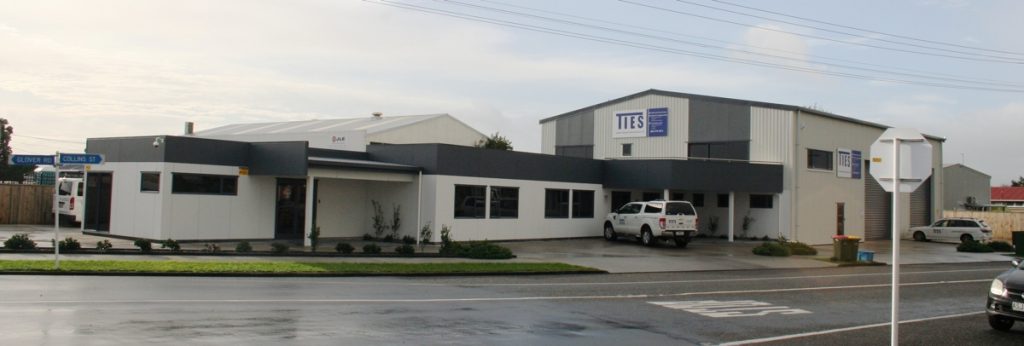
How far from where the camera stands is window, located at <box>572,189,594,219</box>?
3616 centimetres

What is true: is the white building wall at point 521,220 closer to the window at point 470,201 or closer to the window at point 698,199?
the window at point 470,201

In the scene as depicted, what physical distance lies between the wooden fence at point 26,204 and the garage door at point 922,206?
46.3 meters

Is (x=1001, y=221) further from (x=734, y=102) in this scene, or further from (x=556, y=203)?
(x=556, y=203)

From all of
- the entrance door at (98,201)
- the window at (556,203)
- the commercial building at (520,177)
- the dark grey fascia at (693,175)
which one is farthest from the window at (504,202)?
the entrance door at (98,201)

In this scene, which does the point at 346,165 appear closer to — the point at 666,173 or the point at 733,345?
the point at 666,173

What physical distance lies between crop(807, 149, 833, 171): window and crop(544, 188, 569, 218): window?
40.9ft

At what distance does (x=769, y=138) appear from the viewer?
38094 millimetres

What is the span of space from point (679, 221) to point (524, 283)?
46.9 feet

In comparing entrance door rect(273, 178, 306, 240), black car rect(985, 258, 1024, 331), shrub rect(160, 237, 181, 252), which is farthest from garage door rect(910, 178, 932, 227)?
shrub rect(160, 237, 181, 252)

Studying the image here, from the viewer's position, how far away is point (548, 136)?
153 feet

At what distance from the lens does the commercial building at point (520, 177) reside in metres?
26.9

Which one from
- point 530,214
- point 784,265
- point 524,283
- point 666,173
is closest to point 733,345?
point 524,283

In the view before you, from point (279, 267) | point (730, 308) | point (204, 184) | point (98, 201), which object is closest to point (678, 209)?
point (730, 308)

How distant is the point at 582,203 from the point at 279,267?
1961 cm
